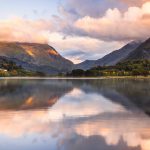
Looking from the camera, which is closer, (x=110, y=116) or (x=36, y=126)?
(x=36, y=126)

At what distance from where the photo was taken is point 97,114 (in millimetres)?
40000

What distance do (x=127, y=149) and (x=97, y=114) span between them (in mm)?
17642

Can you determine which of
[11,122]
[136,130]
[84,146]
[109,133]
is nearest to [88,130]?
[109,133]

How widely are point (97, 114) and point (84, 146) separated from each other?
1713 cm

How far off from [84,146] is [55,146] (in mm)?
1785

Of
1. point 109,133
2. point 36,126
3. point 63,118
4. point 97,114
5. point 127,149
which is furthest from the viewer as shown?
point 97,114

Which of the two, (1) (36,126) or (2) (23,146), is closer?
(2) (23,146)

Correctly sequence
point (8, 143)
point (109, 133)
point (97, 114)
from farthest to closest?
point (97, 114) < point (109, 133) < point (8, 143)

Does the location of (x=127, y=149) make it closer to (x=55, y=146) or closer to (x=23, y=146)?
(x=55, y=146)

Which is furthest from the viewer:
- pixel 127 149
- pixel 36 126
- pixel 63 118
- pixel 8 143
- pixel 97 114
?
pixel 97 114

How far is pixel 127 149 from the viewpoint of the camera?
22.4 meters

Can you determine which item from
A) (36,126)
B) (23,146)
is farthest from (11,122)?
(23,146)

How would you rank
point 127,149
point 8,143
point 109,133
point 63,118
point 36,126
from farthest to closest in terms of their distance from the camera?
1. point 63,118
2. point 36,126
3. point 109,133
4. point 8,143
5. point 127,149

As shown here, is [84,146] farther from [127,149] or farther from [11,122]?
[11,122]
